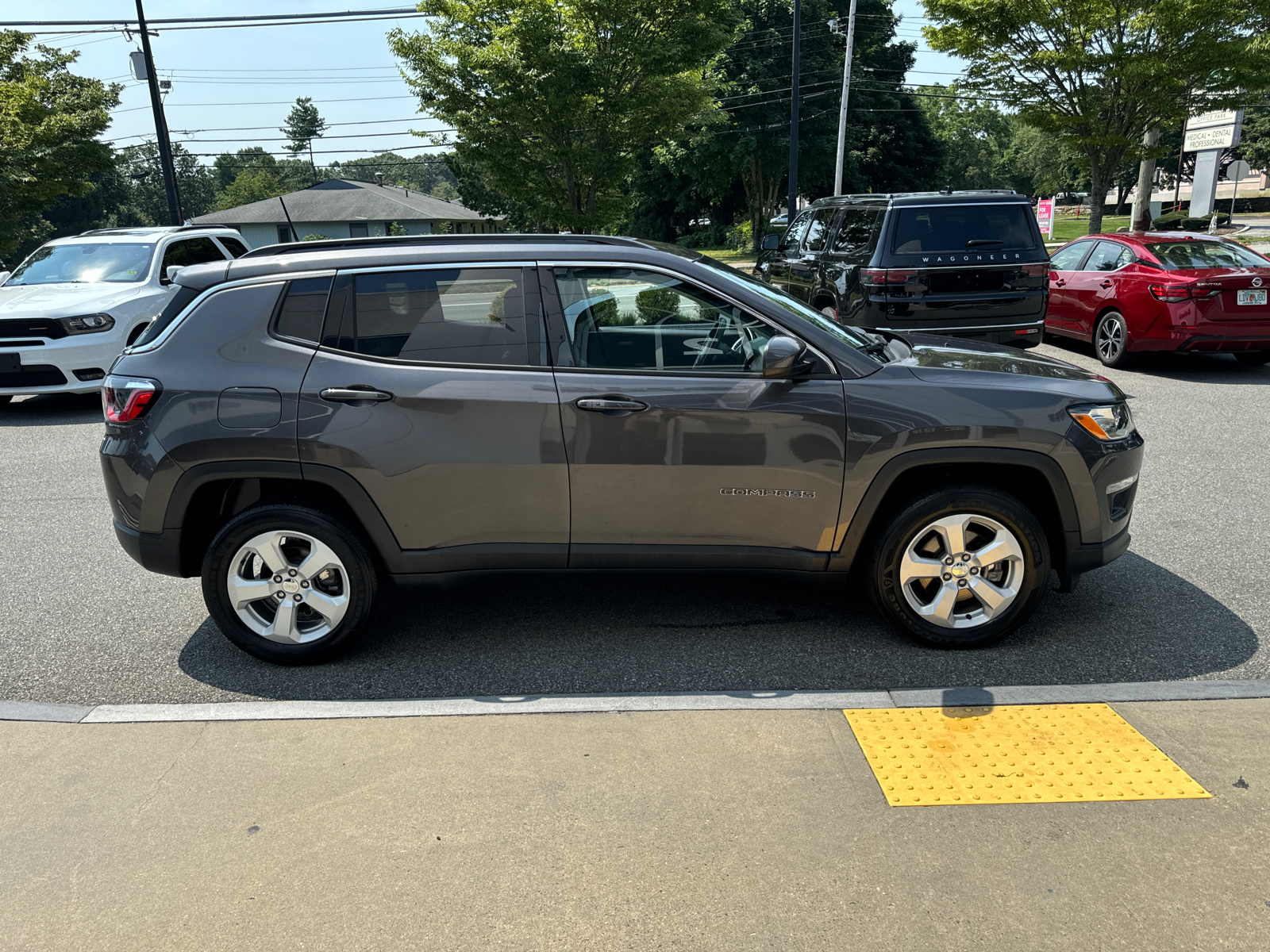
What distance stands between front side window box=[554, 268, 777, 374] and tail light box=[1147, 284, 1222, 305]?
8.03 metres

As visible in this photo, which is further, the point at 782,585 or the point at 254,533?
the point at 782,585

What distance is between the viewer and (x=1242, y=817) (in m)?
2.94

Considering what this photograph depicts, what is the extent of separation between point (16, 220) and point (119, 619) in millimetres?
27734

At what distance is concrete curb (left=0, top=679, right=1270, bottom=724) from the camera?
3723 mm

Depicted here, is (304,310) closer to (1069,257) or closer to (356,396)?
(356,396)

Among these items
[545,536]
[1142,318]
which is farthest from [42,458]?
[1142,318]

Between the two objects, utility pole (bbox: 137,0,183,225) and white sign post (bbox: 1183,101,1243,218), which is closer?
utility pole (bbox: 137,0,183,225)

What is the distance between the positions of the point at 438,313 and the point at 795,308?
154 centimetres

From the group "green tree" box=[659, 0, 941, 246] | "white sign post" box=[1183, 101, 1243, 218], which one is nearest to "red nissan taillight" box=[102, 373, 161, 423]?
"white sign post" box=[1183, 101, 1243, 218]

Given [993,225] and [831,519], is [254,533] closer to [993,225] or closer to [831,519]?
[831,519]

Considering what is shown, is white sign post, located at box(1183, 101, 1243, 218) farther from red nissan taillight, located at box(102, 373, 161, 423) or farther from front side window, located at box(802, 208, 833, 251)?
red nissan taillight, located at box(102, 373, 161, 423)

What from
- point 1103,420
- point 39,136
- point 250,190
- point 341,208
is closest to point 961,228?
point 1103,420

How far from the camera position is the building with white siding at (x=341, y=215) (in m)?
61.7

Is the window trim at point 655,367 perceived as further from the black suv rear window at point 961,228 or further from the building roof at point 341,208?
the building roof at point 341,208
